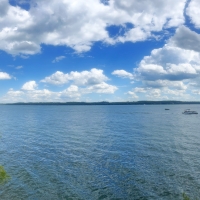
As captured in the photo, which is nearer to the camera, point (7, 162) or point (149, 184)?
point (149, 184)

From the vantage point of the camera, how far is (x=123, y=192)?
36469 mm

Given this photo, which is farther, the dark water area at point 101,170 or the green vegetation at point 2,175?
the dark water area at point 101,170

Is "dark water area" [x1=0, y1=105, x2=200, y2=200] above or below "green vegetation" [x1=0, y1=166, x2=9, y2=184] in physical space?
below

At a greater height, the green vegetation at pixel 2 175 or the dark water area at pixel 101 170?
the green vegetation at pixel 2 175

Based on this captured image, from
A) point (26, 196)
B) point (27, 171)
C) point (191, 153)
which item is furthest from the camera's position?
point (191, 153)

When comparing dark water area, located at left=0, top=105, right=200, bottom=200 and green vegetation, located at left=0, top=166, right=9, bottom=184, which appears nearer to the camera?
green vegetation, located at left=0, top=166, right=9, bottom=184

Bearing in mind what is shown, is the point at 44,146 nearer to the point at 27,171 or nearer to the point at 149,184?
the point at 27,171

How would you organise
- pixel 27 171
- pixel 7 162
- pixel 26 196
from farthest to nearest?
pixel 7 162
pixel 27 171
pixel 26 196

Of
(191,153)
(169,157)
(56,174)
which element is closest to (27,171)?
(56,174)

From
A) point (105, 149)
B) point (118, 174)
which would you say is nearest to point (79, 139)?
point (105, 149)

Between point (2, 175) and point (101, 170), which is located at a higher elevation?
point (2, 175)

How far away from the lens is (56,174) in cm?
4428

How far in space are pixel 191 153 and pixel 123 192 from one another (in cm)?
2908

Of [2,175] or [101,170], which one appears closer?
[2,175]
